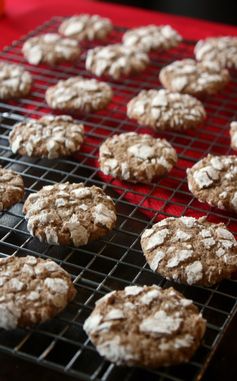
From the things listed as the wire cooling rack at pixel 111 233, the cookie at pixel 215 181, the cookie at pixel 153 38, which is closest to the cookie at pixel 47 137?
the wire cooling rack at pixel 111 233

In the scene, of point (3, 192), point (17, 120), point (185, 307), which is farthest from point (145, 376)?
point (17, 120)

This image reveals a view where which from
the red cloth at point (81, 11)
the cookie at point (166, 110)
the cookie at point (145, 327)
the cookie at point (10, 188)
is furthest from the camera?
the red cloth at point (81, 11)

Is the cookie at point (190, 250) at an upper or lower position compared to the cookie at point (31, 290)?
upper

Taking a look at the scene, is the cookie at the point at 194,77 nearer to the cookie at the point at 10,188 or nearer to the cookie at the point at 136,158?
the cookie at the point at 136,158

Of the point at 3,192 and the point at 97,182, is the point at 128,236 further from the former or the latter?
the point at 3,192

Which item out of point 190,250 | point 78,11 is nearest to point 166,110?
point 190,250

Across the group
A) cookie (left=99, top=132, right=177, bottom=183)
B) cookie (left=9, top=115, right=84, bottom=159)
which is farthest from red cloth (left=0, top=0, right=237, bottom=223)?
cookie (left=99, top=132, right=177, bottom=183)
